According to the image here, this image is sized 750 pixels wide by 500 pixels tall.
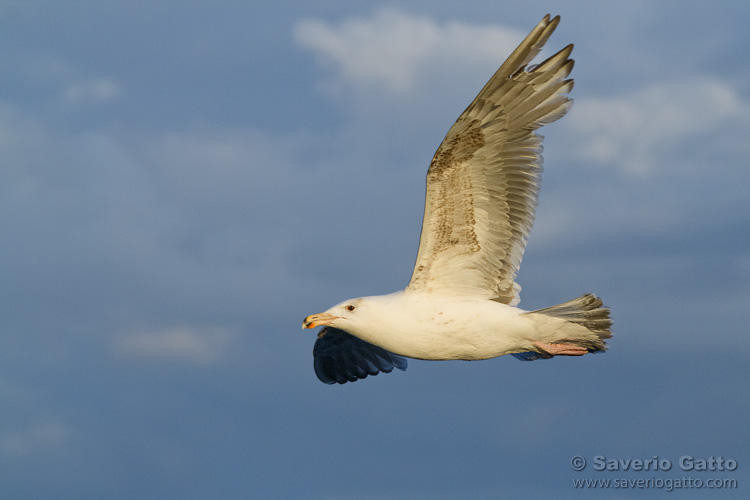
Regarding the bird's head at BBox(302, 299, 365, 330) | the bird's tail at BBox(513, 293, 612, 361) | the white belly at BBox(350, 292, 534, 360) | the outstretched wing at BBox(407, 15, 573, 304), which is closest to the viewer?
the outstretched wing at BBox(407, 15, 573, 304)

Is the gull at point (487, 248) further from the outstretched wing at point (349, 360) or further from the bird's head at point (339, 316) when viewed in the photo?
the outstretched wing at point (349, 360)

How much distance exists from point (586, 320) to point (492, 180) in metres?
2.54

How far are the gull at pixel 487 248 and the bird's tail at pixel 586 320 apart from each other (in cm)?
1

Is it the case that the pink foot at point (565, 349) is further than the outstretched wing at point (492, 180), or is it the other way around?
the pink foot at point (565, 349)

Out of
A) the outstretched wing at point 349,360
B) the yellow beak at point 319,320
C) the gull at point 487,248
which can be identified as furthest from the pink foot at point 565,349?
the outstretched wing at point 349,360

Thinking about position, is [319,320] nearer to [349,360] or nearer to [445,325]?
[445,325]

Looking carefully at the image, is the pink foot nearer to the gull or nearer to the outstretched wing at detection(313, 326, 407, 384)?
the gull

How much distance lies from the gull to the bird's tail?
0.6 inches

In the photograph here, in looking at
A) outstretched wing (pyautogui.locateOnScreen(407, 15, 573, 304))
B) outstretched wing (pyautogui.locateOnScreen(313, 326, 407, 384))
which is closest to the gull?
outstretched wing (pyautogui.locateOnScreen(407, 15, 573, 304))

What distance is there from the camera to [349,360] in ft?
54.6

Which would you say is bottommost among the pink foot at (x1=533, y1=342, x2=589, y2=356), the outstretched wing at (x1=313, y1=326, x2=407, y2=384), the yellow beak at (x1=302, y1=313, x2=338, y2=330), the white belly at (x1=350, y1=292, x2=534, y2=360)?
the pink foot at (x1=533, y1=342, x2=589, y2=356)

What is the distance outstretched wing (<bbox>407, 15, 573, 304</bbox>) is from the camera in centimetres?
1206

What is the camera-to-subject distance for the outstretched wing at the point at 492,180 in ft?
39.6

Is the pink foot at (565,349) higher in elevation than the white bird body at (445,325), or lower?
lower
